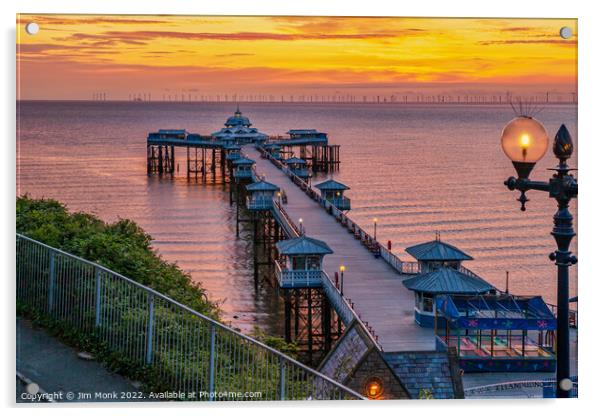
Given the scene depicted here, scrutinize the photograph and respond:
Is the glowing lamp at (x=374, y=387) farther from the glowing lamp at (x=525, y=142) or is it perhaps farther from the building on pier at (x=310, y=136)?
the building on pier at (x=310, y=136)

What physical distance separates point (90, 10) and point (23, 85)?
1.24 metres

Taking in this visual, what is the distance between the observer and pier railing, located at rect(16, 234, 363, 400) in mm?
10289

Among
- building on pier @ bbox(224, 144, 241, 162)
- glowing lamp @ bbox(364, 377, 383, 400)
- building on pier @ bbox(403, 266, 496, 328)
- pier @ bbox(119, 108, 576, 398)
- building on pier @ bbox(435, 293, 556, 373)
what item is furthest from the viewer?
building on pier @ bbox(224, 144, 241, 162)

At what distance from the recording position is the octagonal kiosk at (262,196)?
40219mm

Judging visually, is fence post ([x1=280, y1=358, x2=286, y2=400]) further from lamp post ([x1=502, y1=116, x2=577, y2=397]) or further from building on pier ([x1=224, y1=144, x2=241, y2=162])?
building on pier ([x1=224, y1=144, x2=241, y2=162])

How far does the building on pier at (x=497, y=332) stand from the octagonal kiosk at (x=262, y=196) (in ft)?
69.2

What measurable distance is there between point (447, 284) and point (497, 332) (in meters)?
1.74

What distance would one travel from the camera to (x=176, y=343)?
10.5 m

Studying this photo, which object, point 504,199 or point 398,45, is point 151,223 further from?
point 398,45

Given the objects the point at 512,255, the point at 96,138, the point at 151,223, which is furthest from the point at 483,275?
the point at 96,138

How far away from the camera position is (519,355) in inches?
719

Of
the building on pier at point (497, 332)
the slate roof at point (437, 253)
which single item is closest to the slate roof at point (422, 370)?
the building on pier at point (497, 332)

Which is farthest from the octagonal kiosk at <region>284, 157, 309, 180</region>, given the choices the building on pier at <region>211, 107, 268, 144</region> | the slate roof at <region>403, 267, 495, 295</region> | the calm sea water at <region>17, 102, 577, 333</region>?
the slate roof at <region>403, 267, 495, 295</region>

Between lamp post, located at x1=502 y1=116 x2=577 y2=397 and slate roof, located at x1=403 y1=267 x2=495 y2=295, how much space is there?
42.9 ft
